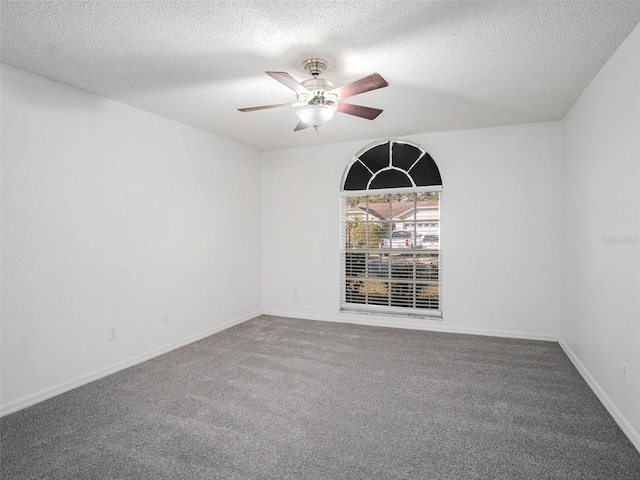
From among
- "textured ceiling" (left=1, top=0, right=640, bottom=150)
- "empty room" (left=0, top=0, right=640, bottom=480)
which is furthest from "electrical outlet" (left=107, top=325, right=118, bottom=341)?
"textured ceiling" (left=1, top=0, right=640, bottom=150)

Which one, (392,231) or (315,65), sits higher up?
(315,65)

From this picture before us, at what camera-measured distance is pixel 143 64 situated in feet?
8.52

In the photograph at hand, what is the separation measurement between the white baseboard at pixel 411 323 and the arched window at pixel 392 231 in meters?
0.10

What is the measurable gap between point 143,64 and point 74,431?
8.15ft

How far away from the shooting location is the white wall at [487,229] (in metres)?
4.12

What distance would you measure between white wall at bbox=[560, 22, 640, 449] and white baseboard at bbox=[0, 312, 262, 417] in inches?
150

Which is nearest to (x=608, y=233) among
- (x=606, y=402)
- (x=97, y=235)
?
(x=606, y=402)

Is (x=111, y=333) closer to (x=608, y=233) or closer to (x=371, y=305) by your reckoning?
(x=371, y=305)

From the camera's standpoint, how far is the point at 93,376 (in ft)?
10.1

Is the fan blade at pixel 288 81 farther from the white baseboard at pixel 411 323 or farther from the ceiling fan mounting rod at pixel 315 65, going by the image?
the white baseboard at pixel 411 323

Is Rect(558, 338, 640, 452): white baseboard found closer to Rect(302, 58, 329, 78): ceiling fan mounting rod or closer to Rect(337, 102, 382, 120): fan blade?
Rect(337, 102, 382, 120): fan blade

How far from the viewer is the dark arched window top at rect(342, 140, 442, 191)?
4.64 m

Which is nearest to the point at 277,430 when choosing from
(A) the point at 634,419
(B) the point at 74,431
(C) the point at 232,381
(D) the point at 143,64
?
(C) the point at 232,381

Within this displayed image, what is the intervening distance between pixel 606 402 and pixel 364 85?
274cm
